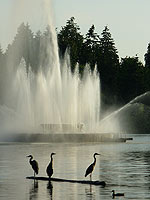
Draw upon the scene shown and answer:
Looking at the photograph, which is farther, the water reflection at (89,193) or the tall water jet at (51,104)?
the tall water jet at (51,104)

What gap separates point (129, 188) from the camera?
112 feet

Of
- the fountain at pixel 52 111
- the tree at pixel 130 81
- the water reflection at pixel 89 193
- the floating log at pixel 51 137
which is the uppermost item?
the tree at pixel 130 81

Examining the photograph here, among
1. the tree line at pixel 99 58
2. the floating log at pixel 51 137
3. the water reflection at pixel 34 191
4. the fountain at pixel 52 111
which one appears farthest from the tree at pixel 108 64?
the water reflection at pixel 34 191

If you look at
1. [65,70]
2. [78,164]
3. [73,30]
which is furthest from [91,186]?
[73,30]

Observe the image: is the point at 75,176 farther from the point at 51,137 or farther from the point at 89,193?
the point at 51,137

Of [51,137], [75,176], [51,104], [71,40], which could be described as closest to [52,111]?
[51,104]

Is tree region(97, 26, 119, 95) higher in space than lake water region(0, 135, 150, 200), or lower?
higher

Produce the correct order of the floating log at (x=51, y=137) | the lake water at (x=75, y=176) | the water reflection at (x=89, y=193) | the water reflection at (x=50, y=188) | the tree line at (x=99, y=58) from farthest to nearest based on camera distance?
the tree line at (x=99, y=58), the floating log at (x=51, y=137), the water reflection at (x=50, y=188), the lake water at (x=75, y=176), the water reflection at (x=89, y=193)

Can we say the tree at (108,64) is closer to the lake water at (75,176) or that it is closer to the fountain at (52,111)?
the fountain at (52,111)

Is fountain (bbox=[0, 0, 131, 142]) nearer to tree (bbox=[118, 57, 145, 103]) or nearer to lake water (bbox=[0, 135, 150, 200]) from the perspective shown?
lake water (bbox=[0, 135, 150, 200])

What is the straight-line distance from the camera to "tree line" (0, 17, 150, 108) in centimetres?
15825

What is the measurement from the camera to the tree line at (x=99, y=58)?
519 feet

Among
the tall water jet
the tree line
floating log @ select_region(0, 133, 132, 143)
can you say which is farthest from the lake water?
the tree line

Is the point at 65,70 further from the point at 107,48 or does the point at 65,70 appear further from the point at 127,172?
the point at 107,48
